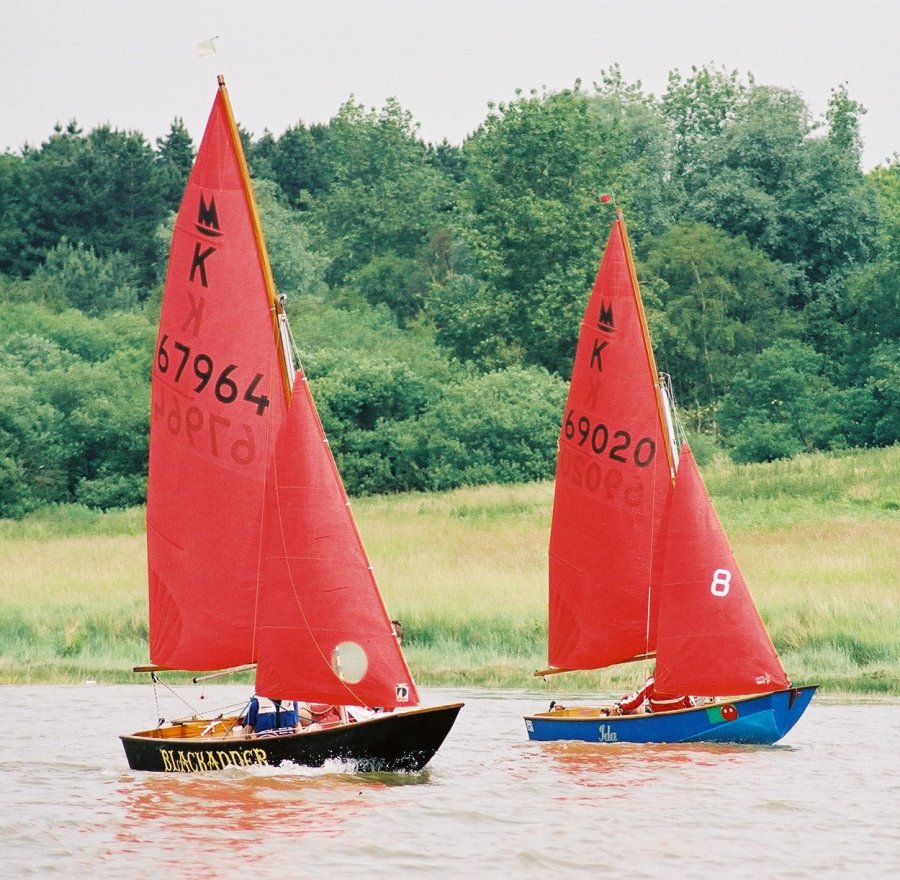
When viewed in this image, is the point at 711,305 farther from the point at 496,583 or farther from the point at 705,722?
the point at 705,722

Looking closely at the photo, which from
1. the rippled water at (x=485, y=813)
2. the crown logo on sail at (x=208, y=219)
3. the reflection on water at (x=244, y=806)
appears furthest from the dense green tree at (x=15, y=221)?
the reflection on water at (x=244, y=806)

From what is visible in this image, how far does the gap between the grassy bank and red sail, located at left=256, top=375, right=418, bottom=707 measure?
12.0m

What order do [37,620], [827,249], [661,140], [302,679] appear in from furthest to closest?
[661,140], [827,249], [37,620], [302,679]

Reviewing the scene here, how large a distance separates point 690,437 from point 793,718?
159 ft

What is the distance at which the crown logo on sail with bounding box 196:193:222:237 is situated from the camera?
23422 mm

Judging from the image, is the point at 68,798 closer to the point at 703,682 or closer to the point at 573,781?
the point at 573,781

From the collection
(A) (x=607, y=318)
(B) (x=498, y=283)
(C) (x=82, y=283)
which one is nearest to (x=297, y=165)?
(C) (x=82, y=283)

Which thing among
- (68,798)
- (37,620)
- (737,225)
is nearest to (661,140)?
(737,225)

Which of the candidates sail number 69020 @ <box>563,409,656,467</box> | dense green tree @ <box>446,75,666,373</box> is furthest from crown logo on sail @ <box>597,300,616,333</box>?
dense green tree @ <box>446,75,666,373</box>

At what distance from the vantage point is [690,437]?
7375 cm

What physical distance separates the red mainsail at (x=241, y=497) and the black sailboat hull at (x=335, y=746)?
1.25ft

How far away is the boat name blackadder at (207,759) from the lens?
73.2 feet

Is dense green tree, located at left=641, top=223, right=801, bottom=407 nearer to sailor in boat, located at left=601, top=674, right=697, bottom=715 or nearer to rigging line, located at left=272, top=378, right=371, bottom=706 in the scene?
sailor in boat, located at left=601, top=674, right=697, bottom=715

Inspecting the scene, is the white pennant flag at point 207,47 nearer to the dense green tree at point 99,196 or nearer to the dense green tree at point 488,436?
the dense green tree at point 488,436
